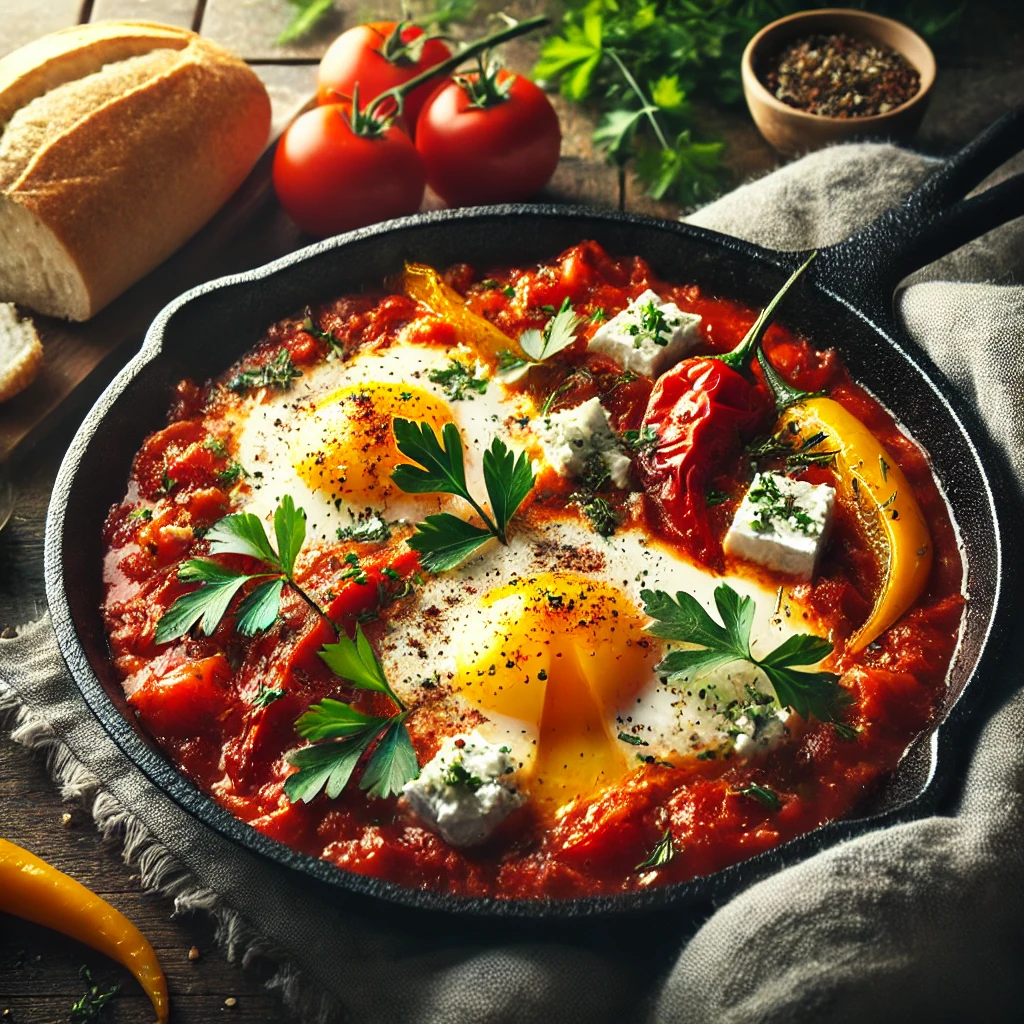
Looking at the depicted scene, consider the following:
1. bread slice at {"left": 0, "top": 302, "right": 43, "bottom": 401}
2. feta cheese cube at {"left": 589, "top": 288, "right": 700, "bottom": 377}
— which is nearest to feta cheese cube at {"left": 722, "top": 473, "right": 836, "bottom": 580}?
feta cheese cube at {"left": 589, "top": 288, "right": 700, "bottom": 377}

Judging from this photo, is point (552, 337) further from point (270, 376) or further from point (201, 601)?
point (201, 601)

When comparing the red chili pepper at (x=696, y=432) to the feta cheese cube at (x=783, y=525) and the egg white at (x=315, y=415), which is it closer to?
the feta cheese cube at (x=783, y=525)

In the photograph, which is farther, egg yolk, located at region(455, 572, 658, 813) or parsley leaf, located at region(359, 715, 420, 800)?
egg yolk, located at region(455, 572, 658, 813)

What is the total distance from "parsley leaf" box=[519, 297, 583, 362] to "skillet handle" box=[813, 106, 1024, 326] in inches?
39.4

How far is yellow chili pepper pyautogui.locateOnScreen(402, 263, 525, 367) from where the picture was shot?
4.66 meters

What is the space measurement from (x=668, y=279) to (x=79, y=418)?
106 inches

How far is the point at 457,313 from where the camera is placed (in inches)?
187

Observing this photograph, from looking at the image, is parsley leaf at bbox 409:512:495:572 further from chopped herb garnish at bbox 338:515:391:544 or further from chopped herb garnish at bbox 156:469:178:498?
chopped herb garnish at bbox 156:469:178:498

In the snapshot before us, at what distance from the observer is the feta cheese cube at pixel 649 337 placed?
444 centimetres

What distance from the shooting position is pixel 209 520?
420cm

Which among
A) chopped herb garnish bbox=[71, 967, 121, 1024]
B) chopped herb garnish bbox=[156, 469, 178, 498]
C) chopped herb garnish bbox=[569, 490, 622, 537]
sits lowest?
chopped herb garnish bbox=[71, 967, 121, 1024]

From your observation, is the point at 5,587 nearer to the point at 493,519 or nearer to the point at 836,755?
the point at 493,519

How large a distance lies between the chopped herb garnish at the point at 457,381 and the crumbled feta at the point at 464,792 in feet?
5.33

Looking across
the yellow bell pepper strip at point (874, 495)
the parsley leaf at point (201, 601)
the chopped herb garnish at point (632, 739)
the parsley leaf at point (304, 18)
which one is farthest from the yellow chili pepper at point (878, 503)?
the parsley leaf at point (304, 18)
